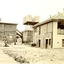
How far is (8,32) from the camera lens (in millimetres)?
50250

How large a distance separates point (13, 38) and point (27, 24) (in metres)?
8.64

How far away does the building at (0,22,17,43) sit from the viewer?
4950cm

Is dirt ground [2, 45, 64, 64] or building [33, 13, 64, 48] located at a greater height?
building [33, 13, 64, 48]


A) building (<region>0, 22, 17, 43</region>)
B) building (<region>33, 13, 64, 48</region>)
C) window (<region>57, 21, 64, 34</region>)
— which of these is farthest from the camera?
building (<region>0, 22, 17, 43</region>)

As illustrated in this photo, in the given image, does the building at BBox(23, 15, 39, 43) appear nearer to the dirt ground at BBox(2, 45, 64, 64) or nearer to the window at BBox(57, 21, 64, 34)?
the window at BBox(57, 21, 64, 34)

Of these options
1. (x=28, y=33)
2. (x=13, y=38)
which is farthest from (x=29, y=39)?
(x=13, y=38)

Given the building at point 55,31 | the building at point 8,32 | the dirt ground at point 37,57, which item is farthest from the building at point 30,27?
the dirt ground at point 37,57

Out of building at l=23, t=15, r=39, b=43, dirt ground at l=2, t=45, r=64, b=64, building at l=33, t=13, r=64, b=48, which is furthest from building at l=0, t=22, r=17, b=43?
dirt ground at l=2, t=45, r=64, b=64

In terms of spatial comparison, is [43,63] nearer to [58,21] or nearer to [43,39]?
[58,21]

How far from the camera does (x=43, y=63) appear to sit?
10586 mm

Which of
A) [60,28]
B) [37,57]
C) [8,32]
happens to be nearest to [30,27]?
[8,32]

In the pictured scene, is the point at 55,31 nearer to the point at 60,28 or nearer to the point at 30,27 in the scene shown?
the point at 60,28

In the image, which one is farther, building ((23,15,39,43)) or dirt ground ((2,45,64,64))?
building ((23,15,39,43))

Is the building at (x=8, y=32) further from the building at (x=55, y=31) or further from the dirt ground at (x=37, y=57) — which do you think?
the dirt ground at (x=37, y=57)
